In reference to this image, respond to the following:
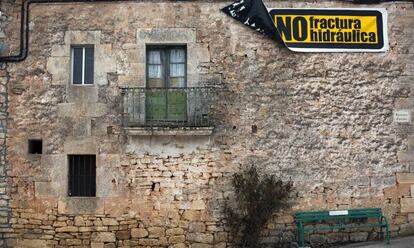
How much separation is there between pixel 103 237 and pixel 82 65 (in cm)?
313

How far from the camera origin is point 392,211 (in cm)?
799

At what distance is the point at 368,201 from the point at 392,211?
0.47 metres

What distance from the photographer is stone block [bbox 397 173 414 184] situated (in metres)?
8.04

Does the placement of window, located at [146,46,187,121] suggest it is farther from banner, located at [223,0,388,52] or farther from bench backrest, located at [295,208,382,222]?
bench backrest, located at [295,208,382,222]

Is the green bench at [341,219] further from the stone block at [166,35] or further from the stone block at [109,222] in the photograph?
the stone block at [166,35]

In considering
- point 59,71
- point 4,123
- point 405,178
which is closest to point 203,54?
point 59,71

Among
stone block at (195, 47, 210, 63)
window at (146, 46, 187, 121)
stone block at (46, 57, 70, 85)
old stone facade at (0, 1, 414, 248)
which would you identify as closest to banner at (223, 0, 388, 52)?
old stone facade at (0, 1, 414, 248)

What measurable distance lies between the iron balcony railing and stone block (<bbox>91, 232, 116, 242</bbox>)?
194 centimetres

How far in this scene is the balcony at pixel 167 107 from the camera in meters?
7.91

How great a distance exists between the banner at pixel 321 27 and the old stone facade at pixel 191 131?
0.16 meters

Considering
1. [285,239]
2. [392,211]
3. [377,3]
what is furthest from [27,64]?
[392,211]

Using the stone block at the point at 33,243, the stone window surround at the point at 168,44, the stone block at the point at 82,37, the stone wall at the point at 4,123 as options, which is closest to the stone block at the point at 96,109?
the stone window surround at the point at 168,44

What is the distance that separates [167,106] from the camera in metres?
7.96

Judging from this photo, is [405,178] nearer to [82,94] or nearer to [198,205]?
[198,205]
